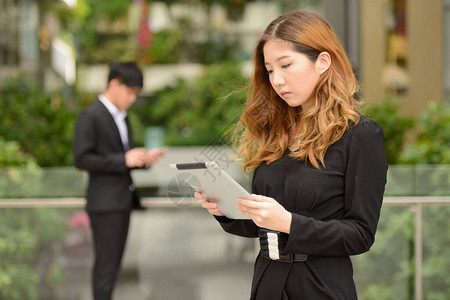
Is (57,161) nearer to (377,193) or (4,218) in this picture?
(4,218)

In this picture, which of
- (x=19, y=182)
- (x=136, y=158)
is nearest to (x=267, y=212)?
(x=136, y=158)

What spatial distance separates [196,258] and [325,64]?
9.49ft

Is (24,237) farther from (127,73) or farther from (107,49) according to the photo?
(107,49)

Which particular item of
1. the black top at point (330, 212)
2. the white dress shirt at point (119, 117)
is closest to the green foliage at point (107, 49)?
the white dress shirt at point (119, 117)

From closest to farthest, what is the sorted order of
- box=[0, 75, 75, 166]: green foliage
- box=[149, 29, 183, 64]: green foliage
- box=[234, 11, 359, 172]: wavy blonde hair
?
box=[234, 11, 359, 172]: wavy blonde hair → box=[0, 75, 75, 166]: green foliage → box=[149, 29, 183, 64]: green foliage

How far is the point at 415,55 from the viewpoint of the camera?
354 inches

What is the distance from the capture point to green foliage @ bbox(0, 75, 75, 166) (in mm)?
7355

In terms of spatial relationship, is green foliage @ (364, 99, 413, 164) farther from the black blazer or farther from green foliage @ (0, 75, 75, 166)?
green foliage @ (0, 75, 75, 166)

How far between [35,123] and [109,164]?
4.36 meters

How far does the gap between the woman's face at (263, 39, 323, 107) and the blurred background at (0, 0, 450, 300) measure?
0.89 ft

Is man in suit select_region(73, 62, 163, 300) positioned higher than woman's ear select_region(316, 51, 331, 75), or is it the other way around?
woman's ear select_region(316, 51, 331, 75)

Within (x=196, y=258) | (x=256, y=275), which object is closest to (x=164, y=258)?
(x=196, y=258)

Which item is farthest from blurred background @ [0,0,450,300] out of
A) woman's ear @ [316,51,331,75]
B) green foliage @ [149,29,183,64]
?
green foliage @ [149,29,183,64]

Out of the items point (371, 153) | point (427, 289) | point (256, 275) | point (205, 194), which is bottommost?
point (427, 289)
